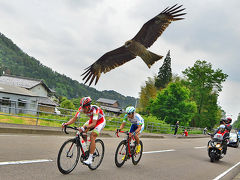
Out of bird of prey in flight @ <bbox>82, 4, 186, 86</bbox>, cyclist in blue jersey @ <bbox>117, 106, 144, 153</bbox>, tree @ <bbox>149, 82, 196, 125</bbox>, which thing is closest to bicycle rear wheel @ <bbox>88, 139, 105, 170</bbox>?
cyclist in blue jersey @ <bbox>117, 106, 144, 153</bbox>

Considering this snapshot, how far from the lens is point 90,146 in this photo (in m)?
5.84

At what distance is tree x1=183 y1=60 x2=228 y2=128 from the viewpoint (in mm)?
50156

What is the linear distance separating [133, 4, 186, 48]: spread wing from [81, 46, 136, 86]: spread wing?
0.78 m

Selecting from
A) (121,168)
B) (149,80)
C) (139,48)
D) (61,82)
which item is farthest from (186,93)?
(61,82)

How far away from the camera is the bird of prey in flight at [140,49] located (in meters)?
9.28

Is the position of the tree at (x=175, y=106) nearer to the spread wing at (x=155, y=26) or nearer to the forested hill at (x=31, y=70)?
the spread wing at (x=155, y=26)

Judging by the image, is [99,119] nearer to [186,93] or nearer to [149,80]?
[186,93]

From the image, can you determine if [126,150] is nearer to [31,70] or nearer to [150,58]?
[150,58]

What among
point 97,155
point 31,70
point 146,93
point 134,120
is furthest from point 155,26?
point 31,70

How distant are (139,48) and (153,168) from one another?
4.51 m

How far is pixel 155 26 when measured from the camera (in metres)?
9.51

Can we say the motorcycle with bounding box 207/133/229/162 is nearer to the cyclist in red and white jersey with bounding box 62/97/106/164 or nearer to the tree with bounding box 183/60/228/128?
the cyclist in red and white jersey with bounding box 62/97/106/164

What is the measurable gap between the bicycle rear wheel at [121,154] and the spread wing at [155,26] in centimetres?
445

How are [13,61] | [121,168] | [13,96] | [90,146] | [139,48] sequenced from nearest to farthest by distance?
[90,146] → [121,168] → [139,48] → [13,96] → [13,61]
